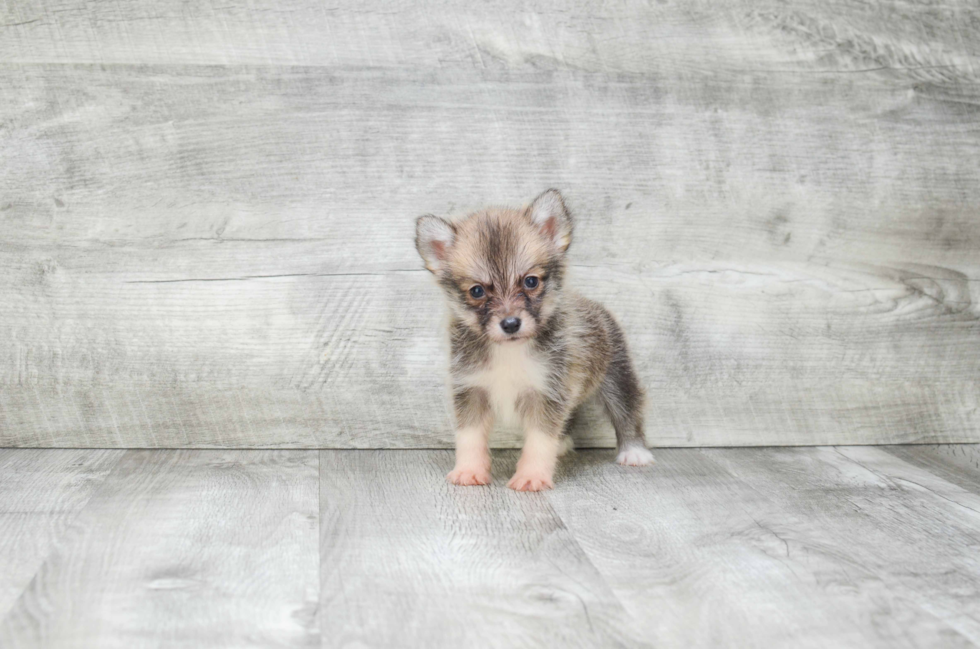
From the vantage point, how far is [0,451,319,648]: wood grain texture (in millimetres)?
1484

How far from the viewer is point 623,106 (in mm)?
2729

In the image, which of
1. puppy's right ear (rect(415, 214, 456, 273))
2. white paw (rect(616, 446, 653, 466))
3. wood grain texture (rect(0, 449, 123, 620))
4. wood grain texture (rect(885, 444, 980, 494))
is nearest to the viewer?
wood grain texture (rect(0, 449, 123, 620))

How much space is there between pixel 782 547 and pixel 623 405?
0.83 meters

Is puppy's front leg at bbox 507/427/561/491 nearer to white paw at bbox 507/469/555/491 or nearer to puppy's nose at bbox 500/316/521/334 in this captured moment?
white paw at bbox 507/469/555/491

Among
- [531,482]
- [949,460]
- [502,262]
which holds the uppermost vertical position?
[502,262]

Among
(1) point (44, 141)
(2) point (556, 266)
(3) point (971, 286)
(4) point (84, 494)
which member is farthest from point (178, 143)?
(3) point (971, 286)

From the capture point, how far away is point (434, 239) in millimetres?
2318

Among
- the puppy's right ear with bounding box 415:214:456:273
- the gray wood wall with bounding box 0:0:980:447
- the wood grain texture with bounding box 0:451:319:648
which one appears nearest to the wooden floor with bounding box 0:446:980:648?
the wood grain texture with bounding box 0:451:319:648

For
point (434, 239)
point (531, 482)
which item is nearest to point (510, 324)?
point (434, 239)

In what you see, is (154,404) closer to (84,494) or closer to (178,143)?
(84,494)

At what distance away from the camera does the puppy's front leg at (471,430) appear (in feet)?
7.88

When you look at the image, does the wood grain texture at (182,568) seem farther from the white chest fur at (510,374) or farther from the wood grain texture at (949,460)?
the wood grain texture at (949,460)

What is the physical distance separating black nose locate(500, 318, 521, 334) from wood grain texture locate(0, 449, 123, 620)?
1132mm

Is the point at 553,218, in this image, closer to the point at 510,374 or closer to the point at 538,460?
the point at 510,374
